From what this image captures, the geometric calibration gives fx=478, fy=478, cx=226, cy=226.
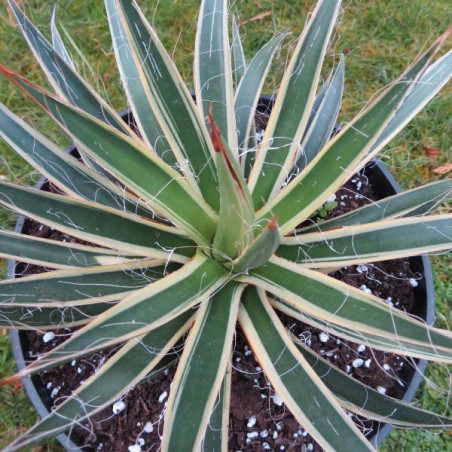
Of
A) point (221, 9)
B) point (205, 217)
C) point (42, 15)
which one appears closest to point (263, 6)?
point (42, 15)

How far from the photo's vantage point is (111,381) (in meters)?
0.72

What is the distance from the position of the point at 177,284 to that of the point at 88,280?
0.17 meters

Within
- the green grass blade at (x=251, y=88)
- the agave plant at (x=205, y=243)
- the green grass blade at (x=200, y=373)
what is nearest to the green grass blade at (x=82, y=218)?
the agave plant at (x=205, y=243)

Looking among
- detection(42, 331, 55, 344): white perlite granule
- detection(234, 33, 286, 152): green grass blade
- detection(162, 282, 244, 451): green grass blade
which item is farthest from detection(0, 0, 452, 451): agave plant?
detection(42, 331, 55, 344): white perlite granule

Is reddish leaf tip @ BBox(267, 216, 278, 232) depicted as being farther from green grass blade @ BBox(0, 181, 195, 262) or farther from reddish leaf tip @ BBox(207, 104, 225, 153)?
green grass blade @ BBox(0, 181, 195, 262)

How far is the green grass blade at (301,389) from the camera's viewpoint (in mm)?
722

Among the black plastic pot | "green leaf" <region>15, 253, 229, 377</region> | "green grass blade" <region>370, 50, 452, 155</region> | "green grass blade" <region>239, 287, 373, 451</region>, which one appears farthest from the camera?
the black plastic pot

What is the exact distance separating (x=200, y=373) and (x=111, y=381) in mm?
135

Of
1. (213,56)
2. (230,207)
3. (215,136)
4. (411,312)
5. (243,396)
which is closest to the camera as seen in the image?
(215,136)

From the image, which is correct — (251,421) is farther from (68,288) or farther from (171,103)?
(171,103)

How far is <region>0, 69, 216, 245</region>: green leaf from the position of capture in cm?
69

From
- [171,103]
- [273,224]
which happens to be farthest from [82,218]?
[273,224]

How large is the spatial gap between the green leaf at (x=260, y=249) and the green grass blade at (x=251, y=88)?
1.14ft

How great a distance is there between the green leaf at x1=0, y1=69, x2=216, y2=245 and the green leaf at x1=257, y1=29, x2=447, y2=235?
4.2 inches
